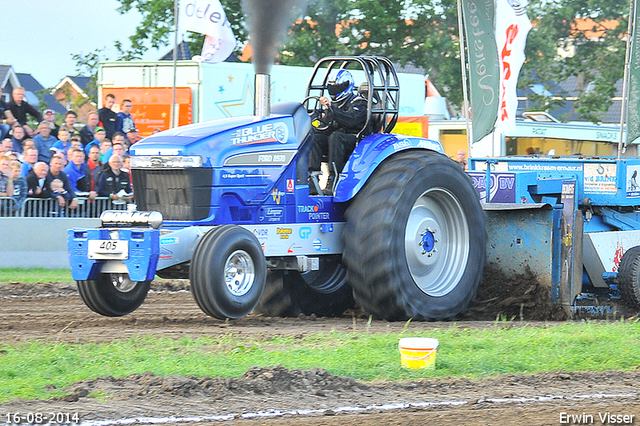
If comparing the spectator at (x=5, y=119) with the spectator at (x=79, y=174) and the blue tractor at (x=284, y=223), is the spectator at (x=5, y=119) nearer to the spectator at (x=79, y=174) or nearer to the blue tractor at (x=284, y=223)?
the spectator at (x=79, y=174)

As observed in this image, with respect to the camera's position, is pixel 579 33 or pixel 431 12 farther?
pixel 579 33

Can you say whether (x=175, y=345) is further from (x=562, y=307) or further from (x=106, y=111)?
(x=106, y=111)

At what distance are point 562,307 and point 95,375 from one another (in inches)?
182

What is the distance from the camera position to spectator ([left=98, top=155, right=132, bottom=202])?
12.6 meters

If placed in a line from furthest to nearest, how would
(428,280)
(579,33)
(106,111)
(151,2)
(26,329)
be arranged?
(579,33) → (151,2) → (106,111) → (428,280) → (26,329)

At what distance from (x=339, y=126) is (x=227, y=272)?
188 centimetres

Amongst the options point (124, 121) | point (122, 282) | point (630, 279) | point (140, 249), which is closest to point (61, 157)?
point (124, 121)

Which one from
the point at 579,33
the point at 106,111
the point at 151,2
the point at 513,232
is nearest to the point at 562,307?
the point at 513,232

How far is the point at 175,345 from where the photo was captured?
614 centimetres

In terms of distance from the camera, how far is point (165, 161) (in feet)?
24.1

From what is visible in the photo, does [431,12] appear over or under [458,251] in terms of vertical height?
over

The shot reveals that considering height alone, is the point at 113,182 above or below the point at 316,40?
below

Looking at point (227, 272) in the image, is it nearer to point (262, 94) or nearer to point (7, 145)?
point (262, 94)

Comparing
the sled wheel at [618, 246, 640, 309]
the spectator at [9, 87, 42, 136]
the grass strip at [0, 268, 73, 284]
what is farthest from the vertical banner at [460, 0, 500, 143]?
the spectator at [9, 87, 42, 136]
